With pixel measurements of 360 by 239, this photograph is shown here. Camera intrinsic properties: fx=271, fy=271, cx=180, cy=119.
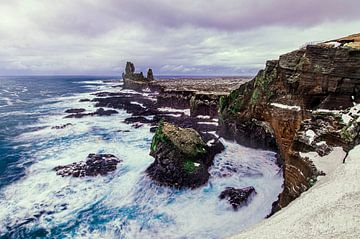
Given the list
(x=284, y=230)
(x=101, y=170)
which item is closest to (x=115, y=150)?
(x=101, y=170)

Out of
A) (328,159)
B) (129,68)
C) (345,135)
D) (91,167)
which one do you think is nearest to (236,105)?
(91,167)

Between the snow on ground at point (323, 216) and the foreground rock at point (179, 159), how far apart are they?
15193 mm

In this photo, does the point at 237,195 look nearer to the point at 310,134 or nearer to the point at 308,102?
the point at 310,134

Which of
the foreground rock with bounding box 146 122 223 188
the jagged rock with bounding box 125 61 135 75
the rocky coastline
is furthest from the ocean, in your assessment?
the jagged rock with bounding box 125 61 135 75

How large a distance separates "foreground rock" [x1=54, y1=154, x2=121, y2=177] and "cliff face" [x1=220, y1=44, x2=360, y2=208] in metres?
17.3

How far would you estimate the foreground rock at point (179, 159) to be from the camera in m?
25.0

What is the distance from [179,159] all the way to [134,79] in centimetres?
11002

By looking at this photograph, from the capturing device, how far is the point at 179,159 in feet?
84.7

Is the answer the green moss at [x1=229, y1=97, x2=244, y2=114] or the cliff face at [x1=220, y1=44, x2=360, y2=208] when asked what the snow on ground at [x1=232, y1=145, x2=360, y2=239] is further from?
the green moss at [x1=229, y1=97, x2=244, y2=114]

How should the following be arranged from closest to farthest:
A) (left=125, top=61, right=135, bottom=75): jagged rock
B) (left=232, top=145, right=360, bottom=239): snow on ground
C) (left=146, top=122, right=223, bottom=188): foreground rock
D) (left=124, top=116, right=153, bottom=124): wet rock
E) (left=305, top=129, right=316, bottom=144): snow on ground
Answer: (left=232, top=145, right=360, bottom=239): snow on ground
(left=305, top=129, right=316, bottom=144): snow on ground
(left=146, top=122, right=223, bottom=188): foreground rock
(left=124, top=116, right=153, bottom=124): wet rock
(left=125, top=61, right=135, bottom=75): jagged rock

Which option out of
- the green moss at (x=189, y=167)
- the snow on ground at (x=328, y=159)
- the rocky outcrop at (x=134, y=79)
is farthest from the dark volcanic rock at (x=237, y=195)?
the rocky outcrop at (x=134, y=79)

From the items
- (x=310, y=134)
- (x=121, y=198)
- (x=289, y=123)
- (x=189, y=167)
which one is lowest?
(x=121, y=198)

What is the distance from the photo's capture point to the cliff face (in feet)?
50.6

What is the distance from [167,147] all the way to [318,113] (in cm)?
1425
